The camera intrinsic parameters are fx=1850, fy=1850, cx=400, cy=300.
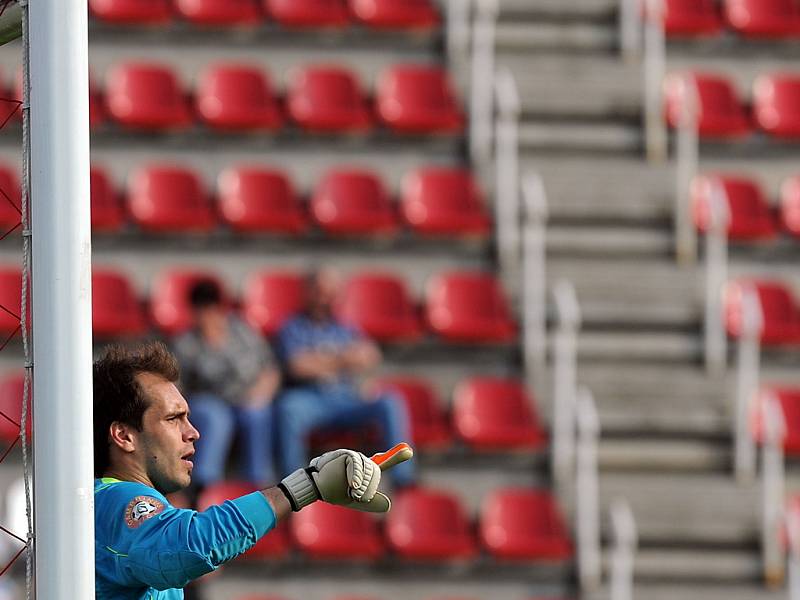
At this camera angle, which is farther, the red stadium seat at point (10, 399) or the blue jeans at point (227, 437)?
the red stadium seat at point (10, 399)

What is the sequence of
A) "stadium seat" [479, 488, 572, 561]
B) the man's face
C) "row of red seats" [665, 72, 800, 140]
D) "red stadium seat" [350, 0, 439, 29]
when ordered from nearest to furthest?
the man's face, "stadium seat" [479, 488, 572, 561], "row of red seats" [665, 72, 800, 140], "red stadium seat" [350, 0, 439, 29]

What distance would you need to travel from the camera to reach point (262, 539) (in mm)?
8648

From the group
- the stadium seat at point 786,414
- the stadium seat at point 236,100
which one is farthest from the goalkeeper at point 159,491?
the stadium seat at point 236,100

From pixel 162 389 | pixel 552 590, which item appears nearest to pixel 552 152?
pixel 552 590

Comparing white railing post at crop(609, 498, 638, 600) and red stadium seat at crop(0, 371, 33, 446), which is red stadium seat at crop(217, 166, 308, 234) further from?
white railing post at crop(609, 498, 638, 600)

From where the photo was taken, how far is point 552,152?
10.9 meters

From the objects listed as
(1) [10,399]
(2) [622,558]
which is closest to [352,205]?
(1) [10,399]

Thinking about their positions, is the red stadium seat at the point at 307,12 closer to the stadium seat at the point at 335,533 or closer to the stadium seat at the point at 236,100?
the stadium seat at the point at 236,100

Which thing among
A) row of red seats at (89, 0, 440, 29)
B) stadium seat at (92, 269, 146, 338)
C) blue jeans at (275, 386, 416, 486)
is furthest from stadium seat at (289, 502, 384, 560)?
row of red seats at (89, 0, 440, 29)

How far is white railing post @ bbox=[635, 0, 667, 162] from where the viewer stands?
427 inches

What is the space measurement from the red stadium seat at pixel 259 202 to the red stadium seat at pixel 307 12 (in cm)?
112

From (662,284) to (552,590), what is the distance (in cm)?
210

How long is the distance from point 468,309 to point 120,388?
6.40 metres

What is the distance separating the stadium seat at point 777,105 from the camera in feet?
36.2
